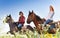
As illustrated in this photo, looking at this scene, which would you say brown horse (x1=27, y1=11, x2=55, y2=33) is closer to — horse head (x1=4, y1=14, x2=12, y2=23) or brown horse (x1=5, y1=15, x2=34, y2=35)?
brown horse (x1=5, y1=15, x2=34, y2=35)

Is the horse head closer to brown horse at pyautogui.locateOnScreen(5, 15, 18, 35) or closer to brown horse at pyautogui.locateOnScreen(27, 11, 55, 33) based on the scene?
brown horse at pyautogui.locateOnScreen(5, 15, 18, 35)

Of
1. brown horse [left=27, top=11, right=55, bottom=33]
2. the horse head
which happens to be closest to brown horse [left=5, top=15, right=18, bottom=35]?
the horse head

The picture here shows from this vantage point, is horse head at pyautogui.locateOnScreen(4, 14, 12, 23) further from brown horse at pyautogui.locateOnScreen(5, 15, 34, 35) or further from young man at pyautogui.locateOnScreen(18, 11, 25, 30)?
young man at pyautogui.locateOnScreen(18, 11, 25, 30)

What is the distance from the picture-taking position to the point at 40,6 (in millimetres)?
3205

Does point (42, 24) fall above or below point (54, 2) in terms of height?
below

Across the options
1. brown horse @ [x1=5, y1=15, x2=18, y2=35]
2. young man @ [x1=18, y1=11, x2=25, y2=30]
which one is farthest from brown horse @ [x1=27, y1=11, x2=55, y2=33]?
brown horse @ [x1=5, y1=15, x2=18, y2=35]

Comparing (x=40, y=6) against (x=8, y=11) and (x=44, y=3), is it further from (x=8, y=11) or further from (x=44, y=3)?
(x=8, y=11)

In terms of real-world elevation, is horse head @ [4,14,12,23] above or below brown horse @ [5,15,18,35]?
above

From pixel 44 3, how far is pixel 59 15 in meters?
0.23

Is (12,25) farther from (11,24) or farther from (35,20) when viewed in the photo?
A: (35,20)

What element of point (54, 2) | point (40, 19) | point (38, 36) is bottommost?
point (38, 36)

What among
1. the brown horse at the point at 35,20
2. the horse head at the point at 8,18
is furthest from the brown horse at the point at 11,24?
the brown horse at the point at 35,20

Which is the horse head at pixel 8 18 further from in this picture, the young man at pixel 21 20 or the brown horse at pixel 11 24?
the young man at pixel 21 20

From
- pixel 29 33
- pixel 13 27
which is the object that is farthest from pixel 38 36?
pixel 13 27
